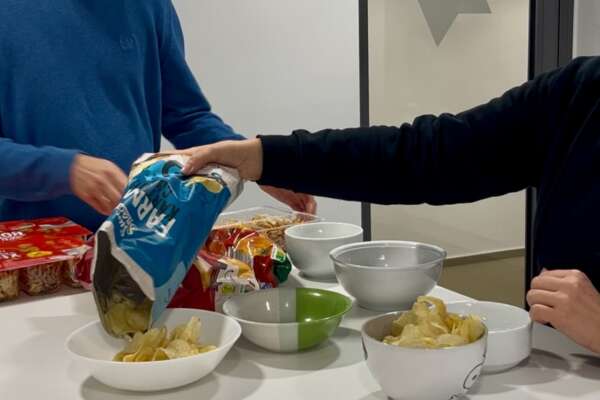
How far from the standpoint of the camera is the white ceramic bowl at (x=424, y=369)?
76 centimetres

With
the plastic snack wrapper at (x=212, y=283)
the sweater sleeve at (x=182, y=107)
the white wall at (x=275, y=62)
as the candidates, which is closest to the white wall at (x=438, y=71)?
the white wall at (x=275, y=62)

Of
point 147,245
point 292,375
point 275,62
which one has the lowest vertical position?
point 292,375

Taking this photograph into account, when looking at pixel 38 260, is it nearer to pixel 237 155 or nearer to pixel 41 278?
pixel 41 278

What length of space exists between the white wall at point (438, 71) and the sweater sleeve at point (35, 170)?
2.01m

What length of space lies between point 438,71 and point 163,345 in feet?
8.19

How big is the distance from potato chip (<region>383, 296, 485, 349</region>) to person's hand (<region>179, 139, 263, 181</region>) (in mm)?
365

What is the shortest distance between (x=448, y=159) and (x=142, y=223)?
544mm

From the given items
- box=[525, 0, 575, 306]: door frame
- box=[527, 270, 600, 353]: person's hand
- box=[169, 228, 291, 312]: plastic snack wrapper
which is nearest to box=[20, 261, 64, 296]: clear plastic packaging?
box=[169, 228, 291, 312]: plastic snack wrapper

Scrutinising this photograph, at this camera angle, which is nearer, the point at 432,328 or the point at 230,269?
the point at 432,328

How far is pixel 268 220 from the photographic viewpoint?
1.42 m

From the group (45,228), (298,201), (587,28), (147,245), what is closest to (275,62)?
(587,28)

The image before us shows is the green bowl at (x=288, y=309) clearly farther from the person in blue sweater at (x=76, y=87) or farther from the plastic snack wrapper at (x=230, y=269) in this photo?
the person in blue sweater at (x=76, y=87)

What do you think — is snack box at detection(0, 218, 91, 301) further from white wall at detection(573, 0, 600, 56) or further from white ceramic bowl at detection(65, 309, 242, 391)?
white wall at detection(573, 0, 600, 56)

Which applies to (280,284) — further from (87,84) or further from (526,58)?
(526,58)
